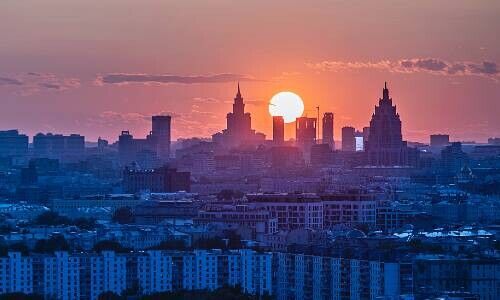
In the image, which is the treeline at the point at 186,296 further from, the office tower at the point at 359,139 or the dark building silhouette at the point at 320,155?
the office tower at the point at 359,139

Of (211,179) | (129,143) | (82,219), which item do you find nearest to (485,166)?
(211,179)

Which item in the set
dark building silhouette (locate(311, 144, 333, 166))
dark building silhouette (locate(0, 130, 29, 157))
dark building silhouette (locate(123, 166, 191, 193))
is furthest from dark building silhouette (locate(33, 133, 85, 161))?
dark building silhouette (locate(123, 166, 191, 193))

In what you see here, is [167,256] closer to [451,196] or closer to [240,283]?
[240,283]

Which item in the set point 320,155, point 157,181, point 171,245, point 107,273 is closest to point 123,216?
point 171,245

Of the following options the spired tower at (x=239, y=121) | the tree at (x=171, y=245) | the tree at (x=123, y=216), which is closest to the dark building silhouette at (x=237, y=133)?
the spired tower at (x=239, y=121)

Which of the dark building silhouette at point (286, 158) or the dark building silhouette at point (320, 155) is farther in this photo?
the dark building silhouette at point (320, 155)

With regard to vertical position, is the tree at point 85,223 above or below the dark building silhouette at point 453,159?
below

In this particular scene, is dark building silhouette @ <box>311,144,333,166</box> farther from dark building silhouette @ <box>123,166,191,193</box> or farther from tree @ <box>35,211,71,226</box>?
tree @ <box>35,211,71,226</box>
